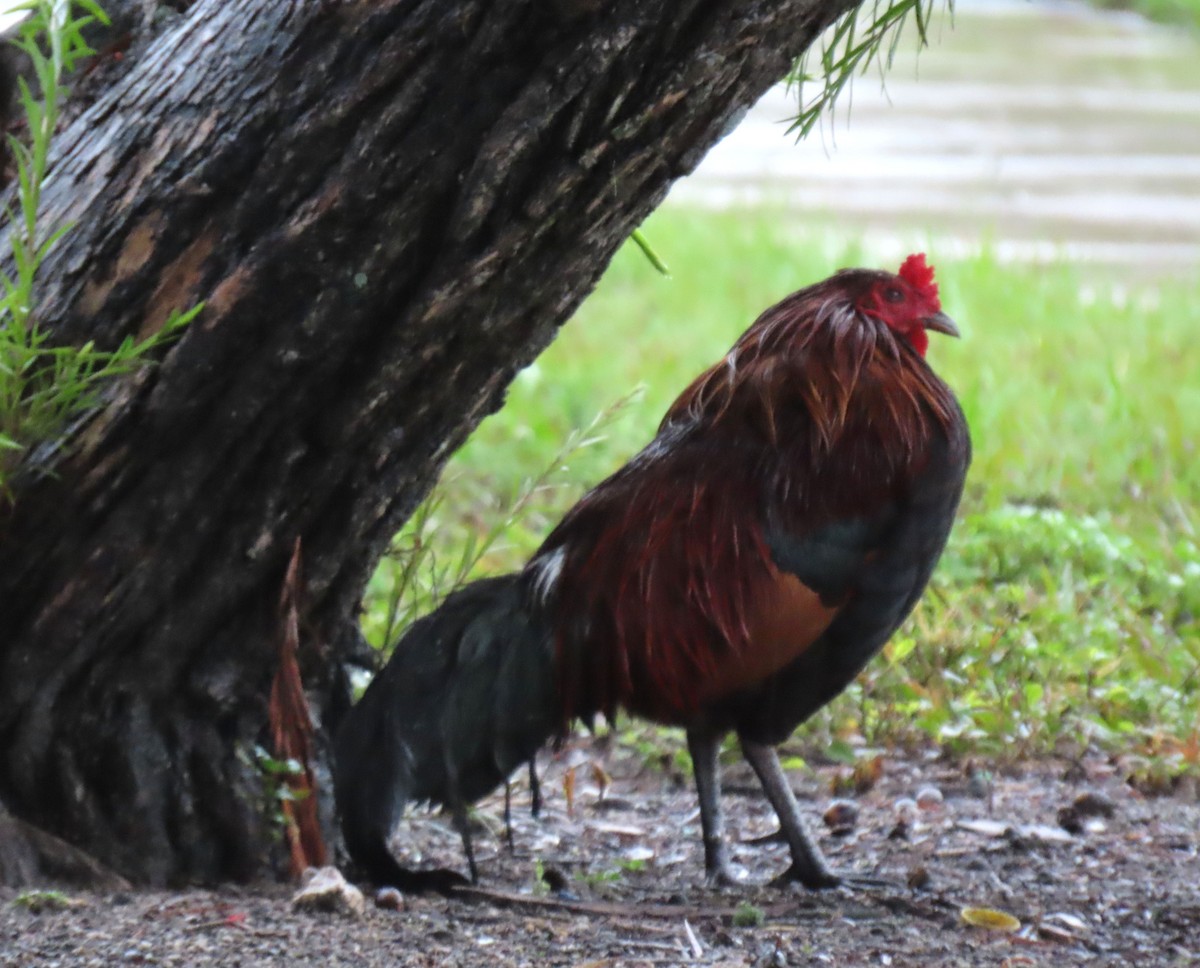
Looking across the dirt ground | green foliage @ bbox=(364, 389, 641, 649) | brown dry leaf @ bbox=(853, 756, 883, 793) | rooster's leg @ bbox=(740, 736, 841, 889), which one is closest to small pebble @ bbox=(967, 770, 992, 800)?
the dirt ground

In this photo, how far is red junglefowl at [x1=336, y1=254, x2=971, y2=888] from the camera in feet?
9.05

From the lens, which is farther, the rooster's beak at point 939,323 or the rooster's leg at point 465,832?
the rooster's beak at point 939,323

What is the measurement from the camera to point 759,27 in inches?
85.0

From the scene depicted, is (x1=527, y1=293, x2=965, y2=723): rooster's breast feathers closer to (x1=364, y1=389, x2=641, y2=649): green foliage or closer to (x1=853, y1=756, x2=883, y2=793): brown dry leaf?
(x1=364, y1=389, x2=641, y2=649): green foliage

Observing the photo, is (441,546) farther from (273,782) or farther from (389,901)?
(389,901)

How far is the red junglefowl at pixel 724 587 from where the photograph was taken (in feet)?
9.05

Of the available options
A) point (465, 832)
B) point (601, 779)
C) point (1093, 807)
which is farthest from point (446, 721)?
point (1093, 807)

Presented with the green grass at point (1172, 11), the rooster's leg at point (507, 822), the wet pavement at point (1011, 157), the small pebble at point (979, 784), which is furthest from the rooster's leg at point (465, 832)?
the green grass at point (1172, 11)

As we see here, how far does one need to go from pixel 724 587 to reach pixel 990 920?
0.67 m

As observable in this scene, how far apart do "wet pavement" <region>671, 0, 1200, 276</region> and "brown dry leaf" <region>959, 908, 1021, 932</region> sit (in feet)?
14.7

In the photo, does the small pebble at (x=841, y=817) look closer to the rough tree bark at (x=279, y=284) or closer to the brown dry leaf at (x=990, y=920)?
the brown dry leaf at (x=990, y=920)

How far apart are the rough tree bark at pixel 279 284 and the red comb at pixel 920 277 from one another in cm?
75

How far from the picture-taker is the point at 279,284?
2236mm

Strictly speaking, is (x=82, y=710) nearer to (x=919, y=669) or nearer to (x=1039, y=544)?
(x=919, y=669)
